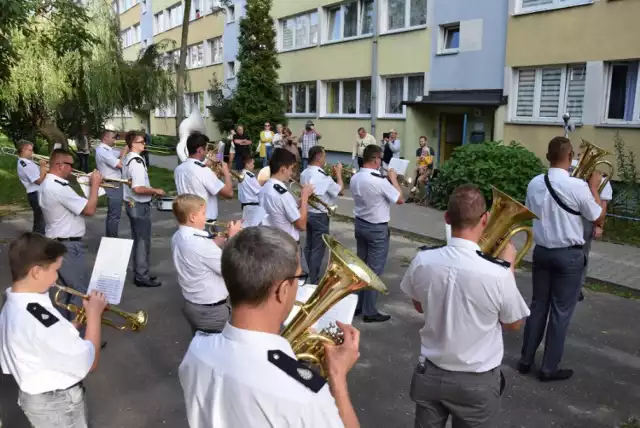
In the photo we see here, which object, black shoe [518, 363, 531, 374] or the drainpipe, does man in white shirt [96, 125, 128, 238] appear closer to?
black shoe [518, 363, 531, 374]

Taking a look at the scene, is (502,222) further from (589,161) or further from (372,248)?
(372,248)

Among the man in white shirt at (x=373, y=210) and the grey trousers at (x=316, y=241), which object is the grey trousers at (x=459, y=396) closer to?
the man in white shirt at (x=373, y=210)

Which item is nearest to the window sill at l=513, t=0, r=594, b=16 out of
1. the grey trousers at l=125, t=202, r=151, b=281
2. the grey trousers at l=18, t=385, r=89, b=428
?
the grey trousers at l=125, t=202, r=151, b=281

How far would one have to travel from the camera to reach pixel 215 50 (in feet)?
105

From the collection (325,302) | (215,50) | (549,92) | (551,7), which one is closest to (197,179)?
(325,302)

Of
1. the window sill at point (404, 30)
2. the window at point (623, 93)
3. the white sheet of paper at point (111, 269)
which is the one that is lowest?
the white sheet of paper at point (111, 269)

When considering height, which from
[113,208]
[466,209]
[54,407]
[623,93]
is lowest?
[54,407]

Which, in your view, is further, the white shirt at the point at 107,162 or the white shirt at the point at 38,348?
the white shirt at the point at 107,162

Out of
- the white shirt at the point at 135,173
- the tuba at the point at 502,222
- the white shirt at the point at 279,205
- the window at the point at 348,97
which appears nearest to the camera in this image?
the tuba at the point at 502,222

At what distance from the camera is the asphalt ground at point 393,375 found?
14.0ft

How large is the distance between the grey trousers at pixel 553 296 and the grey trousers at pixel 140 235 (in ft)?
16.8

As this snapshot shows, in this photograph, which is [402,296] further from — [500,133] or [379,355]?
[500,133]

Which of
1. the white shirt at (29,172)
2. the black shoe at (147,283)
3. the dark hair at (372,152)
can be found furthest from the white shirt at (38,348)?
the white shirt at (29,172)

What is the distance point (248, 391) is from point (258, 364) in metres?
0.08
